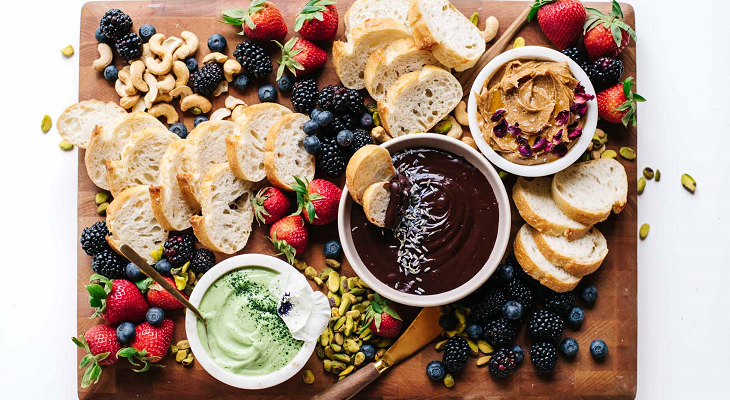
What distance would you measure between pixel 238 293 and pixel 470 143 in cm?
131

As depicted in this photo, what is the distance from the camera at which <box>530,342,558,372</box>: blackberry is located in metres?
2.90

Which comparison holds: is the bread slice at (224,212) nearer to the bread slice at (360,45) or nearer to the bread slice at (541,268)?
the bread slice at (360,45)

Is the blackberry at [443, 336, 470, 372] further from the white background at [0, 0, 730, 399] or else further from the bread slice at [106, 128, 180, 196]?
the bread slice at [106, 128, 180, 196]

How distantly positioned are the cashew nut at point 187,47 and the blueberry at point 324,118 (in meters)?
0.75

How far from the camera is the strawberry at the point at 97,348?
9.41 ft

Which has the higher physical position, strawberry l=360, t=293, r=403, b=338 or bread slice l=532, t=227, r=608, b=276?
bread slice l=532, t=227, r=608, b=276

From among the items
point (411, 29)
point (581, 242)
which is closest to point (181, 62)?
point (411, 29)

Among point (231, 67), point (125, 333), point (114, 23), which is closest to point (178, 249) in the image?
point (125, 333)

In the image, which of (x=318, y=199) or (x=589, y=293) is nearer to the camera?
(x=318, y=199)

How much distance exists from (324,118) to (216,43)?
0.69 meters

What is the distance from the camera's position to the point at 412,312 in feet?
9.87

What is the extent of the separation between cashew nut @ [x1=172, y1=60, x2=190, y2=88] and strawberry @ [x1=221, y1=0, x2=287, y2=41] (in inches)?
12.2

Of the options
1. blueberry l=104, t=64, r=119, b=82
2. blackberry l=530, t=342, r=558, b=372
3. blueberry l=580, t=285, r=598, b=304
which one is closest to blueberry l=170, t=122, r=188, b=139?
blueberry l=104, t=64, r=119, b=82

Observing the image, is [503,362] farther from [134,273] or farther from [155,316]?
[134,273]
